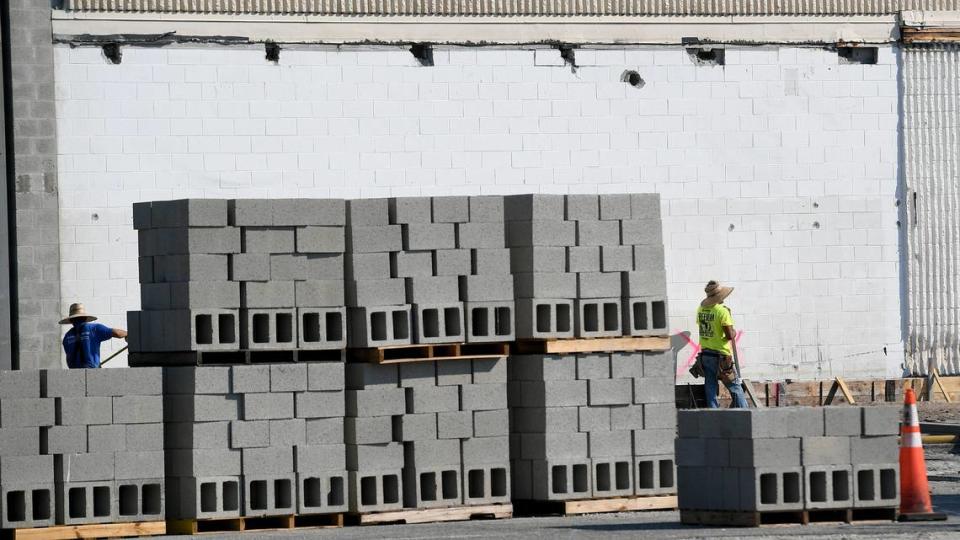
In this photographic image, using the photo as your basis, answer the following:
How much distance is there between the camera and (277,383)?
1377 centimetres

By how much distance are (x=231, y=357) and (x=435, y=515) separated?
A: 2.05 metres

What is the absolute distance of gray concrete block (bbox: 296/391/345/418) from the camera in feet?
45.5

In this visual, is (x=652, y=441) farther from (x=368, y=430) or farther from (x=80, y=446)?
(x=80, y=446)

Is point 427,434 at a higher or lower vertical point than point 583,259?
lower

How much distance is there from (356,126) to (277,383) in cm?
976

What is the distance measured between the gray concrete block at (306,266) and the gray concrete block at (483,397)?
1.40 m

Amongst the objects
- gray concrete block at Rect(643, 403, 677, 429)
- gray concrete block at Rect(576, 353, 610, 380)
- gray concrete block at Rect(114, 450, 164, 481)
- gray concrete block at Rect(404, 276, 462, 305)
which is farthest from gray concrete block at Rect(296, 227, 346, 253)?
gray concrete block at Rect(643, 403, 677, 429)

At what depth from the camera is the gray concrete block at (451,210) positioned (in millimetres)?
14305

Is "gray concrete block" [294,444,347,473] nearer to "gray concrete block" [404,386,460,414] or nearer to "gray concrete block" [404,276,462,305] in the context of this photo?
"gray concrete block" [404,386,460,414]

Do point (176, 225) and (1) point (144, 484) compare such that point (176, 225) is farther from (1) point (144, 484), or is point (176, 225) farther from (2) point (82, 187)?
(2) point (82, 187)

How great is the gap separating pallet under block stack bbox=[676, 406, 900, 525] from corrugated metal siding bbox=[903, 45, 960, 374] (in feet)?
41.1

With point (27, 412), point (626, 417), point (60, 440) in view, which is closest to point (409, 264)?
point (626, 417)

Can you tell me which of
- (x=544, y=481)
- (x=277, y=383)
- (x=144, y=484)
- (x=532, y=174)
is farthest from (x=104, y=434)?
(x=532, y=174)

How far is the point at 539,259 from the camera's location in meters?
14.7
